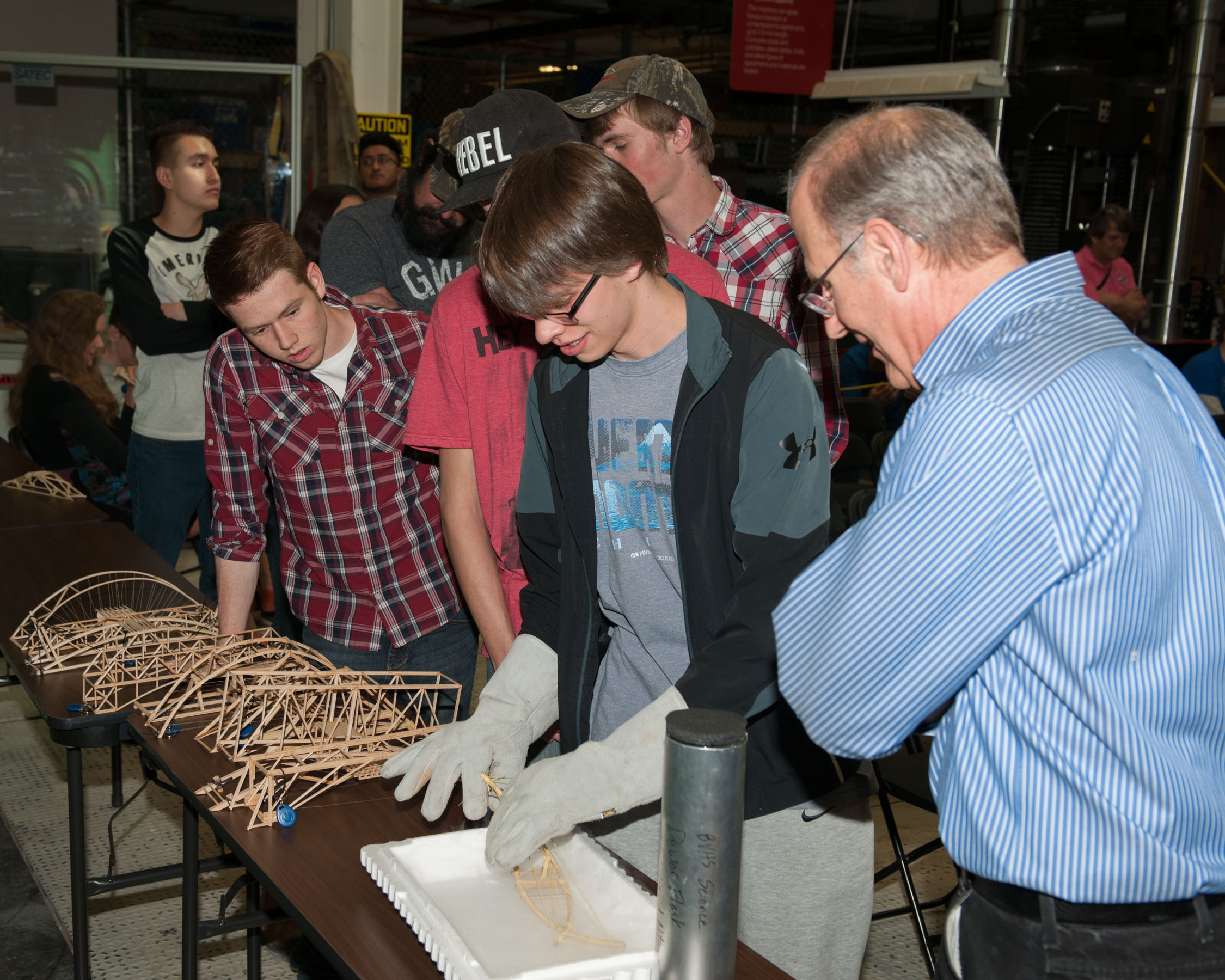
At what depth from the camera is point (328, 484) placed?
87.4 inches

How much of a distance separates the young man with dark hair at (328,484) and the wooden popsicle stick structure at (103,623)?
113mm

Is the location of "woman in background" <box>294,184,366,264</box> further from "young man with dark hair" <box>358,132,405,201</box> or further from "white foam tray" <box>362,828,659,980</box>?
"white foam tray" <box>362,828,659,980</box>

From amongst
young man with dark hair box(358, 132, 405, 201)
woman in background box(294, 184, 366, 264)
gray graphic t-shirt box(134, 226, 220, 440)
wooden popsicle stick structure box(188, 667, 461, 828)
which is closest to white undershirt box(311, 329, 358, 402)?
wooden popsicle stick structure box(188, 667, 461, 828)

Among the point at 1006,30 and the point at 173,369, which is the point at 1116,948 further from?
the point at 1006,30

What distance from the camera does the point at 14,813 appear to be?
3428mm

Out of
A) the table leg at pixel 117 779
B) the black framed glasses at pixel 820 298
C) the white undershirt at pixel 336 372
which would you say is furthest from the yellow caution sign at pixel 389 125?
the black framed glasses at pixel 820 298

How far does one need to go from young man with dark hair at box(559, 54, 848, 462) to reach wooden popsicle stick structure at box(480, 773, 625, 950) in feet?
3.79

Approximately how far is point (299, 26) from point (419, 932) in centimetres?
598

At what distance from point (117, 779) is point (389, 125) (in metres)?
3.69

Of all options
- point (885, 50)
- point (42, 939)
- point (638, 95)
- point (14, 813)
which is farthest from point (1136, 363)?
point (885, 50)

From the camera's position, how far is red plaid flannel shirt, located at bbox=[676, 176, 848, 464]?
2.25 metres

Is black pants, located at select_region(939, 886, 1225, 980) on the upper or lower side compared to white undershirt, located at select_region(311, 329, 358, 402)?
lower

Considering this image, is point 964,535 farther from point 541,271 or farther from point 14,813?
point 14,813

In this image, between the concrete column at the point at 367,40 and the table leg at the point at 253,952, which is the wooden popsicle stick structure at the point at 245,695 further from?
the concrete column at the point at 367,40
